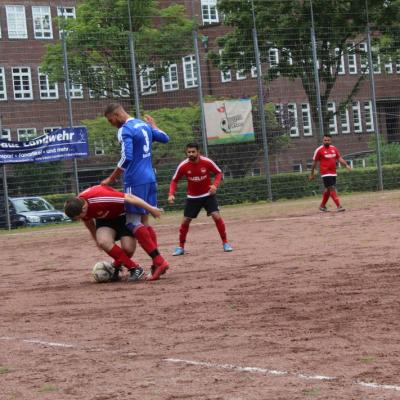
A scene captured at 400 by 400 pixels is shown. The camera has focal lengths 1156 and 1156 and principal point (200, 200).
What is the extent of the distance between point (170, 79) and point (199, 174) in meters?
23.6

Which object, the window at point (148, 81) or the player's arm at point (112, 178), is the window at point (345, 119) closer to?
the window at point (148, 81)

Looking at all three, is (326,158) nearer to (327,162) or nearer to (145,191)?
(327,162)

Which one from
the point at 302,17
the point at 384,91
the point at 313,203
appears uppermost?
the point at 302,17

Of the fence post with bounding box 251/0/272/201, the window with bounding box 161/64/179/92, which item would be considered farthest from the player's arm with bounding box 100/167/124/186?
the window with bounding box 161/64/179/92

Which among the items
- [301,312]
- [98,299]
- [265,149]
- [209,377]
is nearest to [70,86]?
[265,149]

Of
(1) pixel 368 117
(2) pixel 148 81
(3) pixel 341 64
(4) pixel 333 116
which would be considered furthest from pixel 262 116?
(3) pixel 341 64

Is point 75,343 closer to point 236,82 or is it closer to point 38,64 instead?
point 236,82

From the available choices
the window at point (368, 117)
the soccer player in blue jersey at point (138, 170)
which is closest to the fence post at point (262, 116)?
the window at point (368, 117)

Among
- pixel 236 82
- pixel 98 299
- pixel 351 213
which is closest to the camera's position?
pixel 98 299

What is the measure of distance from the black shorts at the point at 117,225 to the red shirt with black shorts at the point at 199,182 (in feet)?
13.5

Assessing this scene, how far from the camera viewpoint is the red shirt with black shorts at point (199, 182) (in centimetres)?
1789

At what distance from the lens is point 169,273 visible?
14.4m

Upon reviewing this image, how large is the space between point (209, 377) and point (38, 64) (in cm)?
3844

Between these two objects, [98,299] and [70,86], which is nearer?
[98,299]
